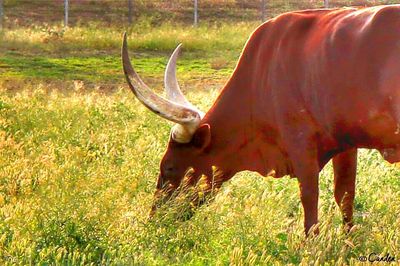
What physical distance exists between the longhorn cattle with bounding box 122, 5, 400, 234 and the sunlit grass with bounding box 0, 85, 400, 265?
27cm

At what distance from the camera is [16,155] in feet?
25.9

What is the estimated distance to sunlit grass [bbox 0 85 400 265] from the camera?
5414mm

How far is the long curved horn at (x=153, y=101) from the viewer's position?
664 centimetres

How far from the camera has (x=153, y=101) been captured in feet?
21.9

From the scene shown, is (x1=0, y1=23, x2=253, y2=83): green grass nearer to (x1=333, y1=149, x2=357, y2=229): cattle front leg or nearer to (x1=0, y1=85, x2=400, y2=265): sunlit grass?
(x1=0, y1=85, x2=400, y2=265): sunlit grass

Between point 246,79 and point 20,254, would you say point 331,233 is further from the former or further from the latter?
point 20,254

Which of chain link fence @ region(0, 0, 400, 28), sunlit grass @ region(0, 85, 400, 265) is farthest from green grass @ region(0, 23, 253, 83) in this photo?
sunlit grass @ region(0, 85, 400, 265)

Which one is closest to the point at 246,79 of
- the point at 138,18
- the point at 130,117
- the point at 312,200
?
the point at 312,200

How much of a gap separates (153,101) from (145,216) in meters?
0.98

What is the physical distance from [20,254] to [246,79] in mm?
2340

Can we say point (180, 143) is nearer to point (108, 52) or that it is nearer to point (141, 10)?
point (108, 52)

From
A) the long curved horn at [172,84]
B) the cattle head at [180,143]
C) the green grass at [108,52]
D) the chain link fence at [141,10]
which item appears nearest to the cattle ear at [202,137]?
the cattle head at [180,143]

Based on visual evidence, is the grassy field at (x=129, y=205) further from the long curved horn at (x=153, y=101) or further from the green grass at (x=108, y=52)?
the green grass at (x=108, y=52)

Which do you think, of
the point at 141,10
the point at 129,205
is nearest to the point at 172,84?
the point at 129,205
